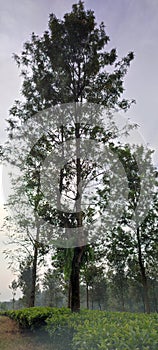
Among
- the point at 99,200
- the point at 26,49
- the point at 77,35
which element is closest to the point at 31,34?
the point at 26,49

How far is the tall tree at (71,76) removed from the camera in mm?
12125

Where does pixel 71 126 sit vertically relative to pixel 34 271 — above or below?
above

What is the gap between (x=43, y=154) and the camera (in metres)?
12.5

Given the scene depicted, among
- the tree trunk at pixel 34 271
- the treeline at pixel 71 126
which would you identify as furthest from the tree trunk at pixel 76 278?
the tree trunk at pixel 34 271

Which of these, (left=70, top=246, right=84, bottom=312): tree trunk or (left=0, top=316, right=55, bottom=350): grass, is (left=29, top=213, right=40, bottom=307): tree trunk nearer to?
(left=70, top=246, right=84, bottom=312): tree trunk

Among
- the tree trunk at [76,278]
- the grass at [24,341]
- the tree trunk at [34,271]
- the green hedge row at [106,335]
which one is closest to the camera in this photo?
the green hedge row at [106,335]

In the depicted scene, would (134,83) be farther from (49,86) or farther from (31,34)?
(31,34)

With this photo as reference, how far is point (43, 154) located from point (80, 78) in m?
3.98

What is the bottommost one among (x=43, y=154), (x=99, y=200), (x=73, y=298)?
(x=73, y=298)

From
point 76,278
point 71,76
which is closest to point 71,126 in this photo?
point 71,76

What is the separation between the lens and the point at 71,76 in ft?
41.7

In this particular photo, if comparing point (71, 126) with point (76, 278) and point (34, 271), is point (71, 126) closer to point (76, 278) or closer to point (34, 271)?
point (76, 278)

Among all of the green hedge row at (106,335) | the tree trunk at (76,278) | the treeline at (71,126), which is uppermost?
the treeline at (71,126)

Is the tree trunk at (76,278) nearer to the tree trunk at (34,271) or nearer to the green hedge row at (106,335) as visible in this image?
the green hedge row at (106,335)
